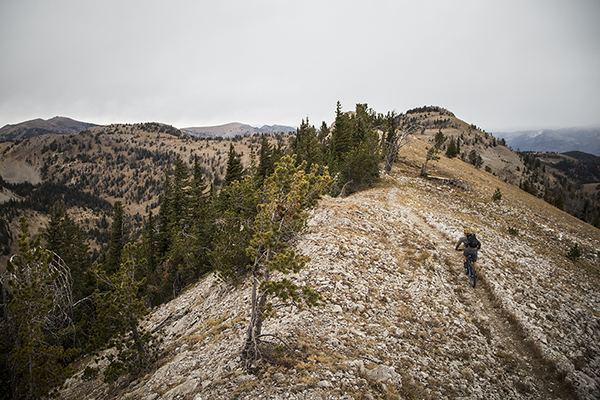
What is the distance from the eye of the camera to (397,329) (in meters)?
9.32

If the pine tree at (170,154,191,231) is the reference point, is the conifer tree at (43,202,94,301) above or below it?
below

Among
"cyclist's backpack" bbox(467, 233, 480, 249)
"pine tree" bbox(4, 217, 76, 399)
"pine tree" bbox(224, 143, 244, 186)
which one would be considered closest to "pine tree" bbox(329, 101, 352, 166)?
"pine tree" bbox(224, 143, 244, 186)

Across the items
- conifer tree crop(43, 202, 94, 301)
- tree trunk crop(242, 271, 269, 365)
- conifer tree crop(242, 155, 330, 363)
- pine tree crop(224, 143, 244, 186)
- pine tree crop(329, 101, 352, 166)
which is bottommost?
conifer tree crop(43, 202, 94, 301)

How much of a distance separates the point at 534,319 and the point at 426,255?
5378 mm

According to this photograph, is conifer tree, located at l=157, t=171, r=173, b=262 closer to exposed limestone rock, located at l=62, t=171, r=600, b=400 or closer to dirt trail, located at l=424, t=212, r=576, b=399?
exposed limestone rock, located at l=62, t=171, r=600, b=400

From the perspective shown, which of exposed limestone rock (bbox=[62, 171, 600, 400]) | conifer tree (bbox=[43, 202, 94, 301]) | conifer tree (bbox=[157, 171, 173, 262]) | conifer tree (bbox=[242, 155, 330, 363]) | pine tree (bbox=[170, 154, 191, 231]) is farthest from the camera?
pine tree (bbox=[170, 154, 191, 231])

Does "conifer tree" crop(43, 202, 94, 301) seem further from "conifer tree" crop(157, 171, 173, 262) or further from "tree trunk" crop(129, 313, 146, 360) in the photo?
"tree trunk" crop(129, 313, 146, 360)

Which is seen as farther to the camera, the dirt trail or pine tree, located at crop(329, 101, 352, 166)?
pine tree, located at crop(329, 101, 352, 166)

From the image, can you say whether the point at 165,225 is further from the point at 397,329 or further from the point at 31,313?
the point at 397,329

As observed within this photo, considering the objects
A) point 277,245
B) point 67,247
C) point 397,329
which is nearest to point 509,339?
point 397,329

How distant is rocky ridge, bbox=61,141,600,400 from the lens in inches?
274

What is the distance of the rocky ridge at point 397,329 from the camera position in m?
6.96

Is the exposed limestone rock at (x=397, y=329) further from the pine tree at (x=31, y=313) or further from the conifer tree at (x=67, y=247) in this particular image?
the conifer tree at (x=67, y=247)

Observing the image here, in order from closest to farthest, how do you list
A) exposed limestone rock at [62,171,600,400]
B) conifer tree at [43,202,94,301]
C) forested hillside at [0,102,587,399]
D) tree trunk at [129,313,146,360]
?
exposed limestone rock at [62,171,600,400] < forested hillside at [0,102,587,399] < tree trunk at [129,313,146,360] < conifer tree at [43,202,94,301]
